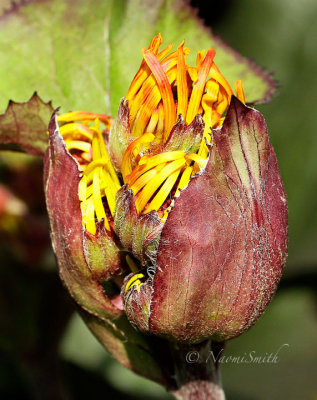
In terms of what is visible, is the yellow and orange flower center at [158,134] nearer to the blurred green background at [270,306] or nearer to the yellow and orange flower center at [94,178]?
the yellow and orange flower center at [94,178]

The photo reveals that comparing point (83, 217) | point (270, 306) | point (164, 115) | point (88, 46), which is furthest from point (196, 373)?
point (270, 306)

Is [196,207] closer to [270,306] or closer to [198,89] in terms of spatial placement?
[198,89]

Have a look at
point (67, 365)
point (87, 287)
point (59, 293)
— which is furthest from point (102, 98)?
point (67, 365)

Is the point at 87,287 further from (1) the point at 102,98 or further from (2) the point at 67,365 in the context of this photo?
(2) the point at 67,365

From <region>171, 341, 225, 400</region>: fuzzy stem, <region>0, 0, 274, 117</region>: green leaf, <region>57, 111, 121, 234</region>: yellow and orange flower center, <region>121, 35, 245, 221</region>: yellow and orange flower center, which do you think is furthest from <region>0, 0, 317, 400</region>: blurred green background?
<region>121, 35, 245, 221</region>: yellow and orange flower center

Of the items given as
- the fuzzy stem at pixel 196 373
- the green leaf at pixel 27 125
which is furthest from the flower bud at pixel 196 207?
the green leaf at pixel 27 125

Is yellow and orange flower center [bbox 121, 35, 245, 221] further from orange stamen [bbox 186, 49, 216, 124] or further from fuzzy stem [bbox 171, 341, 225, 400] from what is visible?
fuzzy stem [bbox 171, 341, 225, 400]
